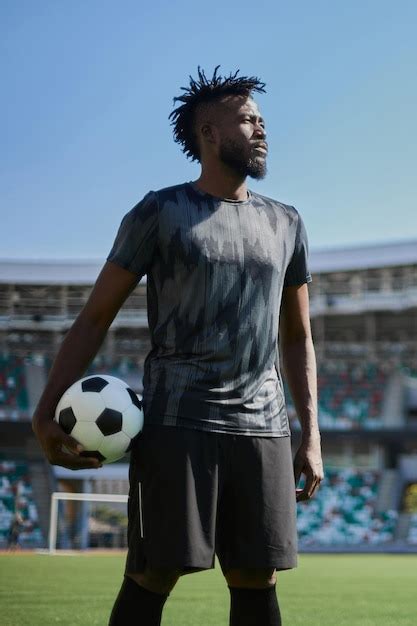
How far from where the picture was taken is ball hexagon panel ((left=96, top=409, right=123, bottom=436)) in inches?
110

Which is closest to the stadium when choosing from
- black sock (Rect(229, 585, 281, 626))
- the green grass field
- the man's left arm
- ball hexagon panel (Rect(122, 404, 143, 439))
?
the green grass field

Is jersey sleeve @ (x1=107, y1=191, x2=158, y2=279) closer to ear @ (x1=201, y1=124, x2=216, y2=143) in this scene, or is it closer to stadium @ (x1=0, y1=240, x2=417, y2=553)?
ear @ (x1=201, y1=124, x2=216, y2=143)

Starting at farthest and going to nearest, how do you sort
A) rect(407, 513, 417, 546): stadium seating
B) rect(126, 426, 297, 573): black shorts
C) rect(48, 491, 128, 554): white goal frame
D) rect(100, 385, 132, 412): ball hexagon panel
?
rect(407, 513, 417, 546): stadium seating < rect(48, 491, 128, 554): white goal frame < rect(100, 385, 132, 412): ball hexagon panel < rect(126, 426, 297, 573): black shorts

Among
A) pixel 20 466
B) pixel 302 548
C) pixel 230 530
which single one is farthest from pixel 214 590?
pixel 20 466

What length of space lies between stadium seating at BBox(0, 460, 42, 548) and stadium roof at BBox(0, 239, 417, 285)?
715 cm

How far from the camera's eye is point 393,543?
94.9 ft

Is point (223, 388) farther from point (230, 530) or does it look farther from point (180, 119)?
point (180, 119)

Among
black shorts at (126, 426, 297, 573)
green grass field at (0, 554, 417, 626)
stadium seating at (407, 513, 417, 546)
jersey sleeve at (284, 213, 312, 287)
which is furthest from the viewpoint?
stadium seating at (407, 513, 417, 546)

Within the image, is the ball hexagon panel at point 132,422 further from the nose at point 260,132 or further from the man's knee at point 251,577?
the nose at point 260,132

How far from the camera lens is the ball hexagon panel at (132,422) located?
9.15ft

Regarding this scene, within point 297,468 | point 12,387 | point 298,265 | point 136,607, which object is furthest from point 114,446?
point 12,387

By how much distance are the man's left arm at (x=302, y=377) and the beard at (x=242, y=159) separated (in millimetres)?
408

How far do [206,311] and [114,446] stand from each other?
0.47m

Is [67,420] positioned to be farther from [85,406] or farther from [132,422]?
[132,422]
